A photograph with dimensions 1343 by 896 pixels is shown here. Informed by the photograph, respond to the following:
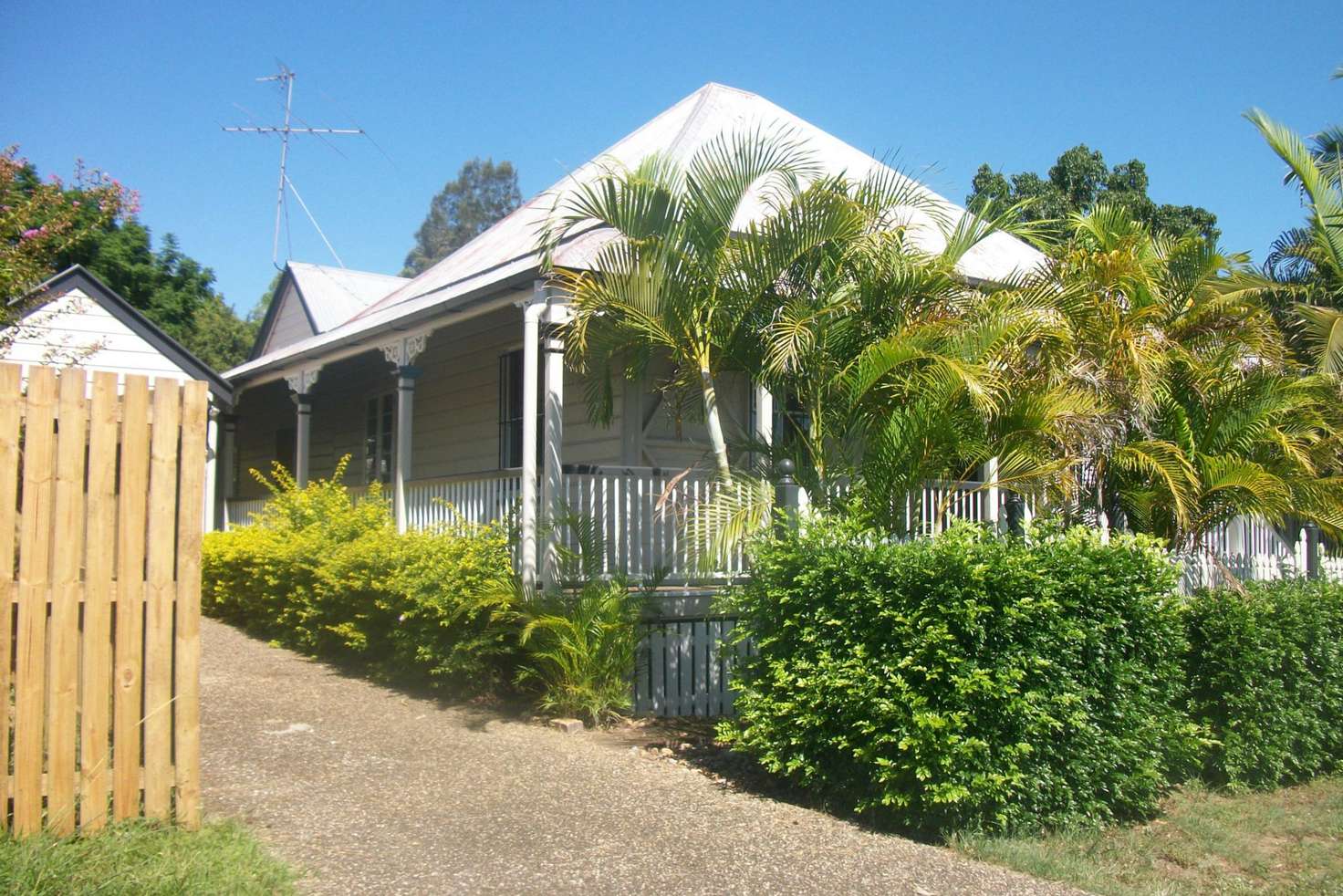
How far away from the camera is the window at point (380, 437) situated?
17312 mm

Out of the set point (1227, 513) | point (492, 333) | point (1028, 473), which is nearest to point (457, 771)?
point (1028, 473)

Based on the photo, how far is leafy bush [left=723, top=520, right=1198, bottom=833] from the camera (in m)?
6.53

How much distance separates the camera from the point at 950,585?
21.8ft

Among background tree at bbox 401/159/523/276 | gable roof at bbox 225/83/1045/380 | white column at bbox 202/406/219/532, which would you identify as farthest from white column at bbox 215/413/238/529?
background tree at bbox 401/159/523/276

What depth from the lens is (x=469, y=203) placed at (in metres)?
72.3

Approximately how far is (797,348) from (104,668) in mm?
4888

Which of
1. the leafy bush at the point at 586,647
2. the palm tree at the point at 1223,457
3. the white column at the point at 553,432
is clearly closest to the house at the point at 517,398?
the white column at the point at 553,432

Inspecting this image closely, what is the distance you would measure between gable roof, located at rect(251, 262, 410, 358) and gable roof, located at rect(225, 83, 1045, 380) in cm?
541

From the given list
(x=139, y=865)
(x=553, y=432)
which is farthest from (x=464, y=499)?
(x=139, y=865)

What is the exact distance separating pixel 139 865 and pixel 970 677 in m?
4.20

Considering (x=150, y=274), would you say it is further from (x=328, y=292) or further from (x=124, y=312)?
(x=124, y=312)

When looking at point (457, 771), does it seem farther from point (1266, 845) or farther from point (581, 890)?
point (1266, 845)

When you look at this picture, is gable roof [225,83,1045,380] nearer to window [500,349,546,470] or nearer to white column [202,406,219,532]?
window [500,349,546,470]

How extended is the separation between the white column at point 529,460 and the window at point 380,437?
295 inches
